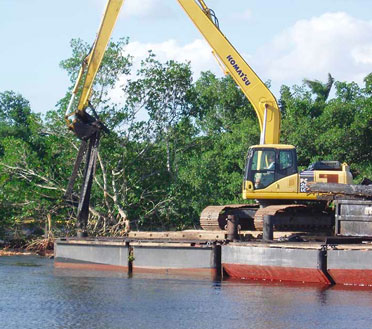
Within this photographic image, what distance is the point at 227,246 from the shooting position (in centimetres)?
2628

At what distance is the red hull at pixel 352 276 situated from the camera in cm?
2359

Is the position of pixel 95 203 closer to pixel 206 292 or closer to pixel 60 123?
pixel 60 123

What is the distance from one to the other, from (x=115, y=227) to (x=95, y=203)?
2194 millimetres

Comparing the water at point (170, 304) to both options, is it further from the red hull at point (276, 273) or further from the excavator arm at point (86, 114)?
the excavator arm at point (86, 114)

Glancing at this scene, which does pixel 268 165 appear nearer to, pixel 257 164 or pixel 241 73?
pixel 257 164

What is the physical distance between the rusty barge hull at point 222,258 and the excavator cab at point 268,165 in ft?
6.81

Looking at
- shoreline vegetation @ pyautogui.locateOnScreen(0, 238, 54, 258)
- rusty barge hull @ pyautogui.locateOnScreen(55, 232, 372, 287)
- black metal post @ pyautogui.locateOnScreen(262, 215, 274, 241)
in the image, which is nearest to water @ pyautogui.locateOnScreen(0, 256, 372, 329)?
Result: rusty barge hull @ pyautogui.locateOnScreen(55, 232, 372, 287)

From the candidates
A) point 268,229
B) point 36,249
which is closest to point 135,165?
point 36,249

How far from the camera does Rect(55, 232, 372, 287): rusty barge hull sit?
23891 millimetres

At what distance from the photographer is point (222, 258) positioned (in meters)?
26.4

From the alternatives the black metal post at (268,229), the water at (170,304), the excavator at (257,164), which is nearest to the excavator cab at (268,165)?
the excavator at (257,164)

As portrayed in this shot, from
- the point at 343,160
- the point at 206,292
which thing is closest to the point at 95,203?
the point at 343,160

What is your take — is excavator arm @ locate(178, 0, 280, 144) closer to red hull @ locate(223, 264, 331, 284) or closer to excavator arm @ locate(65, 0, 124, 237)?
excavator arm @ locate(65, 0, 124, 237)

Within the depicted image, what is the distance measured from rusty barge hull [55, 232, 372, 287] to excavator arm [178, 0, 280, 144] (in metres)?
4.17
